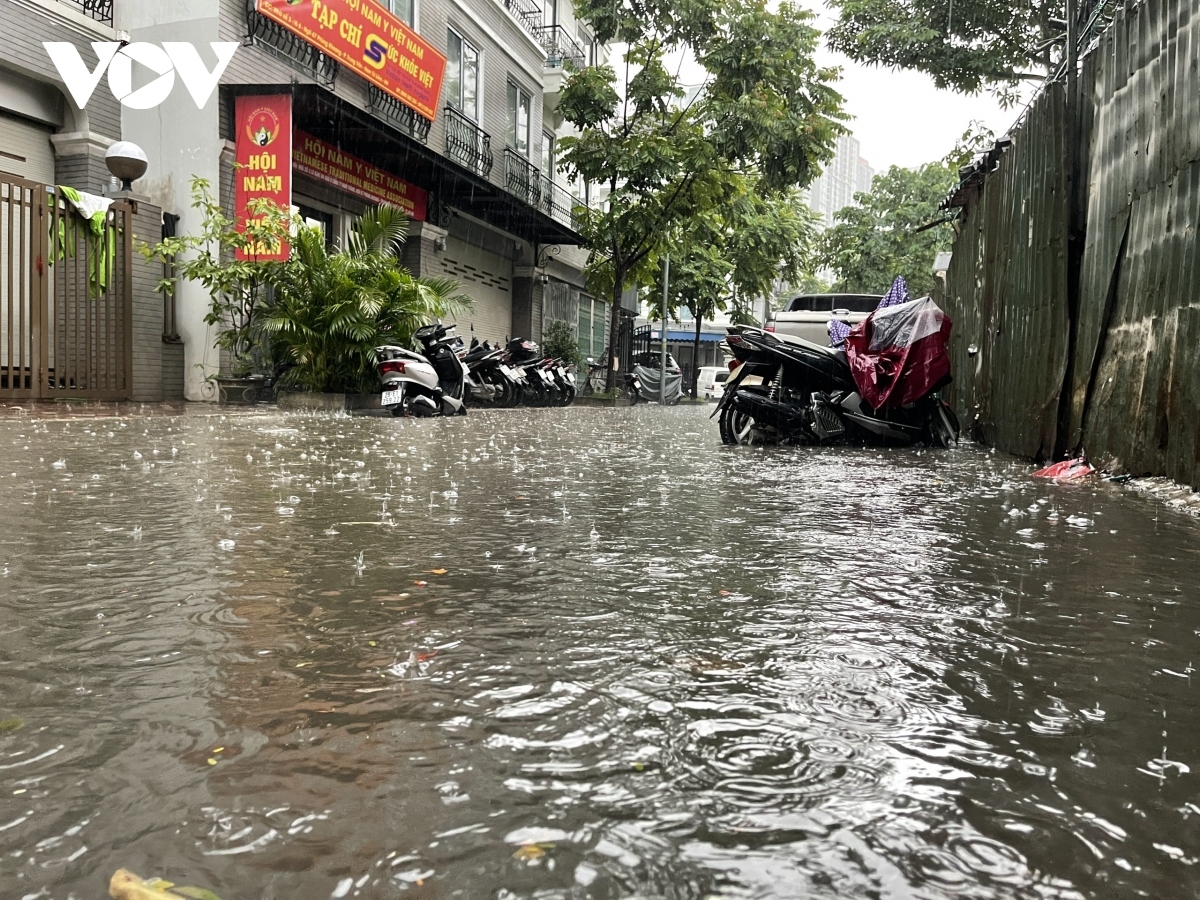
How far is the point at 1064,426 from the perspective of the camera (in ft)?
21.8

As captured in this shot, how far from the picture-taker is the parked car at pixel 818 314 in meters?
15.0

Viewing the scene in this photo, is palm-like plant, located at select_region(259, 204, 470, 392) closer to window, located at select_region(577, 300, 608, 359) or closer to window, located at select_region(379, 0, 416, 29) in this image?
window, located at select_region(379, 0, 416, 29)

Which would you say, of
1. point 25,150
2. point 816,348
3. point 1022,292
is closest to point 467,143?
point 25,150

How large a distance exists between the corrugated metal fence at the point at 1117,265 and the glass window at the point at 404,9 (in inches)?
512

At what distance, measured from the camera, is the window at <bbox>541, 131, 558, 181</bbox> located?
25953 millimetres

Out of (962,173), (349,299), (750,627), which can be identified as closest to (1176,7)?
(750,627)

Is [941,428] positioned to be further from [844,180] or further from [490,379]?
[844,180]

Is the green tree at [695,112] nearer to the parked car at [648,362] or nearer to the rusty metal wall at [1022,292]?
the parked car at [648,362]

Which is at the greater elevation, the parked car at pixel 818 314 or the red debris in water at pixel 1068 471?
the parked car at pixel 818 314

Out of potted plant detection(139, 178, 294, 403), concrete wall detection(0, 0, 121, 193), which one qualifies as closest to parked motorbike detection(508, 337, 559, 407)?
potted plant detection(139, 178, 294, 403)

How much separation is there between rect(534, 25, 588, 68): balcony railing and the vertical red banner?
12.8 m

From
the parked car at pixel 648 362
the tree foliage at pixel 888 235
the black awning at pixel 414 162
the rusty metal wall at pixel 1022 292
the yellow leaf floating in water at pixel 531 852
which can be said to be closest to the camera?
the yellow leaf floating in water at pixel 531 852

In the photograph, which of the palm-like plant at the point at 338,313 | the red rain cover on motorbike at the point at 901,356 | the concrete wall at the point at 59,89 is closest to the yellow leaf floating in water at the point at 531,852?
the red rain cover on motorbike at the point at 901,356

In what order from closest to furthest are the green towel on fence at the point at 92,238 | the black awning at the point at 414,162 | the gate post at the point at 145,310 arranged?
the green towel on fence at the point at 92,238 → the gate post at the point at 145,310 → the black awning at the point at 414,162
